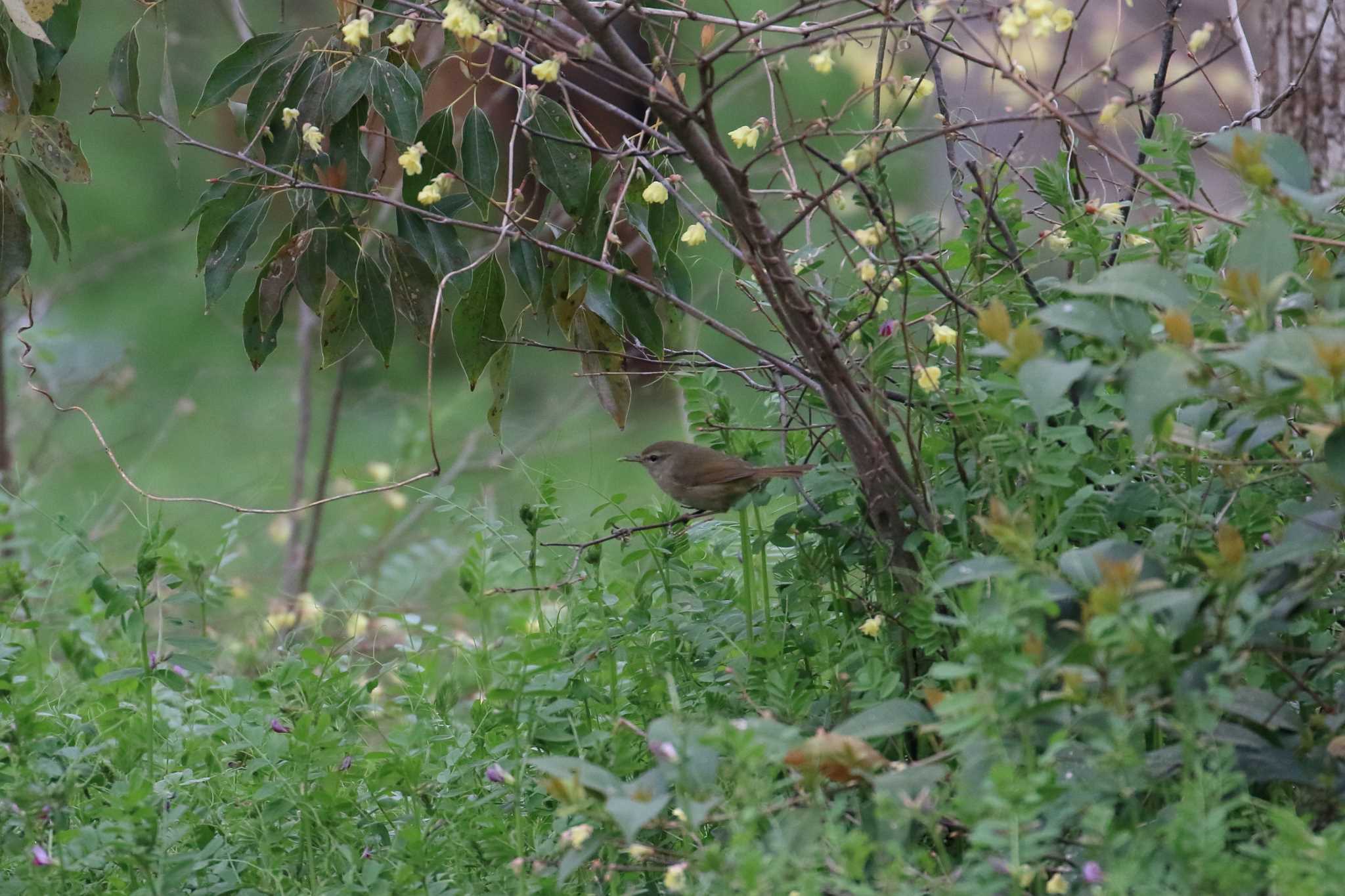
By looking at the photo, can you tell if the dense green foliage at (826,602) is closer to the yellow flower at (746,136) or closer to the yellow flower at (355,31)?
the yellow flower at (746,136)

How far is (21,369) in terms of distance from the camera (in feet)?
20.7

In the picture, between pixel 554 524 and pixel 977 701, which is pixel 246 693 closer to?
pixel 554 524

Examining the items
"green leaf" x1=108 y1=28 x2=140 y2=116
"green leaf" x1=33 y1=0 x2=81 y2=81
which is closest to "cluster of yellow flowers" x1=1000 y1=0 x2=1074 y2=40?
"green leaf" x1=108 y1=28 x2=140 y2=116

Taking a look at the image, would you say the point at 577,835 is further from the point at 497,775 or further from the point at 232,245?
the point at 232,245

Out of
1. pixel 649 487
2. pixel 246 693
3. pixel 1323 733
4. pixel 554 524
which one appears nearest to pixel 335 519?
pixel 649 487

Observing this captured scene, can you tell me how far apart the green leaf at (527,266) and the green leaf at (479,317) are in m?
0.05

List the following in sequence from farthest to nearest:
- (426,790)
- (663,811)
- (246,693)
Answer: (246,693), (426,790), (663,811)

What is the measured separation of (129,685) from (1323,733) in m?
2.12

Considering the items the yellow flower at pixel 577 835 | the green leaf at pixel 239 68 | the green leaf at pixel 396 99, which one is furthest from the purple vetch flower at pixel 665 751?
the green leaf at pixel 239 68

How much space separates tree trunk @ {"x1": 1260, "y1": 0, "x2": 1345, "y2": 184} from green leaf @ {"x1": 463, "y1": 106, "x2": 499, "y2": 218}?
2.67 m

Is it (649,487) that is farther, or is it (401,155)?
(649,487)

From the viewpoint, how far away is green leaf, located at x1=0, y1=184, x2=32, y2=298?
274 cm

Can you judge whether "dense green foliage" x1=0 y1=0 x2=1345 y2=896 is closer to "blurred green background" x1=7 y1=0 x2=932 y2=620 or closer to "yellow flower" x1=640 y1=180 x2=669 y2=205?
"yellow flower" x1=640 y1=180 x2=669 y2=205

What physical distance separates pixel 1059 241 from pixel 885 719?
1006mm
